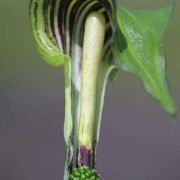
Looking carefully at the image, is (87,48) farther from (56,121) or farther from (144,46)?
(56,121)

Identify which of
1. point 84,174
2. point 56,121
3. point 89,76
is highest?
point 89,76

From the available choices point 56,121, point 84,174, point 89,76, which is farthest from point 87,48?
point 56,121

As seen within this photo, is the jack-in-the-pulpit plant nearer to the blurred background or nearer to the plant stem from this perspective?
the plant stem

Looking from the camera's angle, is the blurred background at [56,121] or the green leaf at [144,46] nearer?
the green leaf at [144,46]

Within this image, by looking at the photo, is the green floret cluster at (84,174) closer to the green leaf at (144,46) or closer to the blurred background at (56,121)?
the green leaf at (144,46)

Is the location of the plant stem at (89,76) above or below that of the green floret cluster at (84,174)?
above

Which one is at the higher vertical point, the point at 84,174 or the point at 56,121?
the point at 84,174

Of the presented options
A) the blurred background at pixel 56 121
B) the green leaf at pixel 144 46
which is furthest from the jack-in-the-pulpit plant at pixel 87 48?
the blurred background at pixel 56 121
